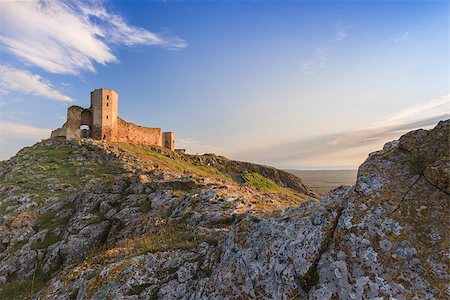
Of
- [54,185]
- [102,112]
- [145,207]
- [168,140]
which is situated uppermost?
[102,112]

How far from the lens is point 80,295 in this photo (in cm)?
764

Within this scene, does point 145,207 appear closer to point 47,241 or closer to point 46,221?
point 47,241

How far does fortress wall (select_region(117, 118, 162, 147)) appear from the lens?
206ft

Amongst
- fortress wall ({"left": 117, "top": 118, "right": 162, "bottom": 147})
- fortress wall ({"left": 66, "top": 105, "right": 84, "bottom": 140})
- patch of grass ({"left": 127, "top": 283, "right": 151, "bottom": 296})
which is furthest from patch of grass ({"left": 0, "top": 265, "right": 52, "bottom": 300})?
fortress wall ({"left": 117, "top": 118, "right": 162, "bottom": 147})

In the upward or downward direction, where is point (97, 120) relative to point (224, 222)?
upward

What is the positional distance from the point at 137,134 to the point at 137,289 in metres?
65.2

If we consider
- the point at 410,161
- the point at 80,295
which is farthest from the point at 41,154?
the point at 410,161

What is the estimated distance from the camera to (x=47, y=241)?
18672 mm

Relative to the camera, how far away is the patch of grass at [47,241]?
59.3ft

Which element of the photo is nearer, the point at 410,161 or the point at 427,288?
the point at 427,288

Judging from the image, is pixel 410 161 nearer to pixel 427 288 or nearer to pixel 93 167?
pixel 427 288

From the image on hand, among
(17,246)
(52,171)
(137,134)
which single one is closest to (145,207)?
(17,246)

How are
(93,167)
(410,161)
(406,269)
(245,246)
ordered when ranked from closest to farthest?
1. (406,269)
2. (410,161)
3. (245,246)
4. (93,167)

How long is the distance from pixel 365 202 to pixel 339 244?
1134mm
